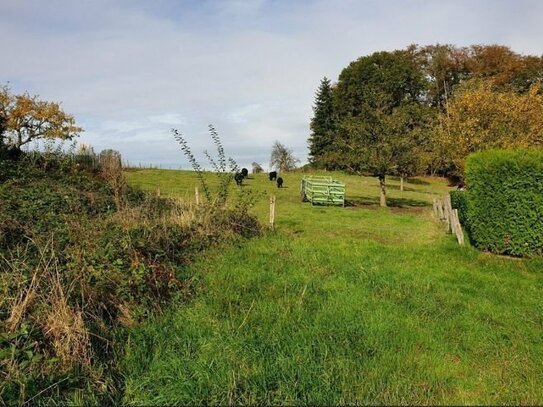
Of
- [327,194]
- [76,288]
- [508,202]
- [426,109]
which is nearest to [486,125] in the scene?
[327,194]

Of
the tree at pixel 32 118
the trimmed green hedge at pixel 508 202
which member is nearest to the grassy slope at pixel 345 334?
the trimmed green hedge at pixel 508 202

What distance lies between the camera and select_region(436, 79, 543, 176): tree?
29.1 metres

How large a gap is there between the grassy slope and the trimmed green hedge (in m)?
1.31

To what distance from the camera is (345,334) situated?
18.3 feet

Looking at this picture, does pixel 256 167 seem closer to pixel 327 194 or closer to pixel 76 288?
pixel 327 194

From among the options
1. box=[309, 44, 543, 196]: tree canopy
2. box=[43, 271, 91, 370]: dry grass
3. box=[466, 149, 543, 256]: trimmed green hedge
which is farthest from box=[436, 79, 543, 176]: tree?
box=[43, 271, 91, 370]: dry grass

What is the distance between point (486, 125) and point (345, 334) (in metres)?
30.3

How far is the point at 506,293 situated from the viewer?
8242 millimetres

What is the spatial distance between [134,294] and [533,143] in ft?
110

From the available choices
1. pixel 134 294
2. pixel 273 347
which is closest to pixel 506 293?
pixel 273 347

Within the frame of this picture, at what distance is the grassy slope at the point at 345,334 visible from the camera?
430cm

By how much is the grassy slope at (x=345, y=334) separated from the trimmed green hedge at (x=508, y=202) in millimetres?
1308

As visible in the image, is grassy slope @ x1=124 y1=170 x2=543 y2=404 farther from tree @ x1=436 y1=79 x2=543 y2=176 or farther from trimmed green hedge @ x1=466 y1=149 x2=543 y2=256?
tree @ x1=436 y1=79 x2=543 y2=176

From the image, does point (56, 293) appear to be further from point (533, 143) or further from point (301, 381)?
point (533, 143)
